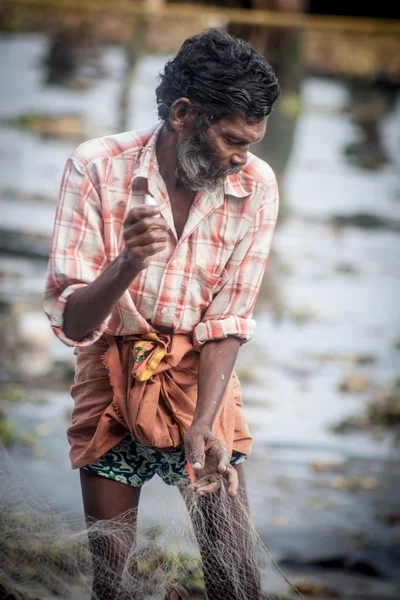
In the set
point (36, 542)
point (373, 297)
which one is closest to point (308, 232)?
point (373, 297)

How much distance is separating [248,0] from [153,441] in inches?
239

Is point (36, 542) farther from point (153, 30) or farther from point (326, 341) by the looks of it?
point (153, 30)

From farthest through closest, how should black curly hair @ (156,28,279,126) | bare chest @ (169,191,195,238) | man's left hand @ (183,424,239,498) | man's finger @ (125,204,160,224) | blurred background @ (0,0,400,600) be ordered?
blurred background @ (0,0,400,600) < bare chest @ (169,191,195,238) < man's left hand @ (183,424,239,498) < black curly hair @ (156,28,279,126) < man's finger @ (125,204,160,224)

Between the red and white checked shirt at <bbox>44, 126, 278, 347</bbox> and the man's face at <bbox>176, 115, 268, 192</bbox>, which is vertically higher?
the man's face at <bbox>176, 115, 268, 192</bbox>

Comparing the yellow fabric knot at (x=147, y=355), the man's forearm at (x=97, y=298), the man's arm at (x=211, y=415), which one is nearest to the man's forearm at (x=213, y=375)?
the man's arm at (x=211, y=415)

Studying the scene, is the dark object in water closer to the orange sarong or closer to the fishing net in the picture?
the fishing net

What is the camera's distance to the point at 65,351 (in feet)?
21.9

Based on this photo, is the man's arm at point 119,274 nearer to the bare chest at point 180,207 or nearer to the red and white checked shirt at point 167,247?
the red and white checked shirt at point 167,247

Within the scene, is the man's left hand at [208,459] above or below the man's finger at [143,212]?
below

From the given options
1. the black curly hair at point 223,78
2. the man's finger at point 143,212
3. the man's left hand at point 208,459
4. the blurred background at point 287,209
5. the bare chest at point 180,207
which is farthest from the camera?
the blurred background at point 287,209

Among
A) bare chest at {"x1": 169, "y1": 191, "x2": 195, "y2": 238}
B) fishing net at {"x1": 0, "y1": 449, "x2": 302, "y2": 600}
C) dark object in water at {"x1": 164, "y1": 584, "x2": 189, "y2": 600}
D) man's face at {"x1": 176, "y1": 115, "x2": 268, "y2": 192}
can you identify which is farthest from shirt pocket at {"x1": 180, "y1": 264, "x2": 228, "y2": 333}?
dark object in water at {"x1": 164, "y1": 584, "x2": 189, "y2": 600}

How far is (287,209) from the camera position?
7.68 meters

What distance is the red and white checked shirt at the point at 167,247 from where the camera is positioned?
7.03ft

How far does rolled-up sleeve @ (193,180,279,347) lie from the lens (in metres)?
2.28
